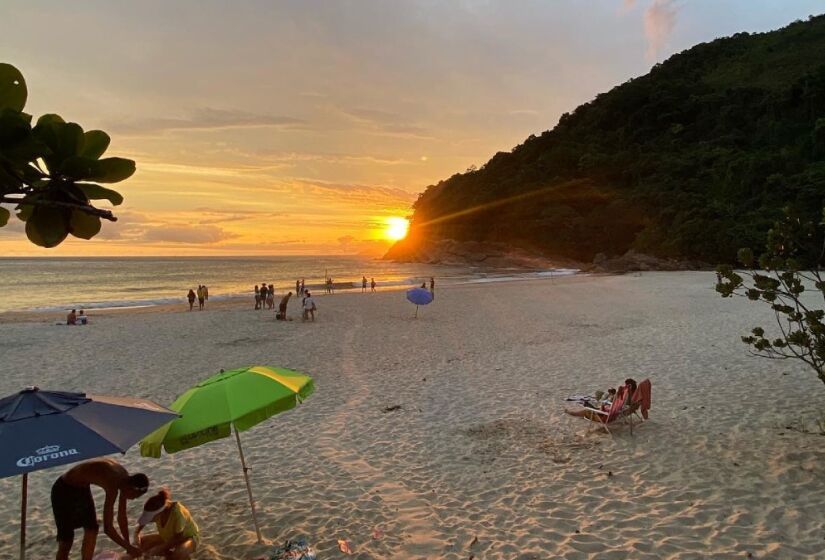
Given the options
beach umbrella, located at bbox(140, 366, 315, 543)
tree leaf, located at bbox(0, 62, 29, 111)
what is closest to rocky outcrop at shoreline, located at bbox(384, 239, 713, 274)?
beach umbrella, located at bbox(140, 366, 315, 543)

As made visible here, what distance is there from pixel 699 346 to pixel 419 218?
364ft

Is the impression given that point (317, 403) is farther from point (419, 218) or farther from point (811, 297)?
point (419, 218)

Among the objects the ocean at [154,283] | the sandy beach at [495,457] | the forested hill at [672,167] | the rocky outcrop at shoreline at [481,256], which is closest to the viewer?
the sandy beach at [495,457]

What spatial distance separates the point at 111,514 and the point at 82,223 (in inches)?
150

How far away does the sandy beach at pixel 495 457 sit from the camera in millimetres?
5223

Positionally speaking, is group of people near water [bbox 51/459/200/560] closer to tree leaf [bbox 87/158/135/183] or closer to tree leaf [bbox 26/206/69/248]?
tree leaf [bbox 26/206/69/248]

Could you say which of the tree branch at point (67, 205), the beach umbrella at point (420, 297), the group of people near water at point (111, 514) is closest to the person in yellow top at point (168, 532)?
the group of people near water at point (111, 514)

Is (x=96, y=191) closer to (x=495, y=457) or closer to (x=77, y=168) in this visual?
(x=77, y=168)

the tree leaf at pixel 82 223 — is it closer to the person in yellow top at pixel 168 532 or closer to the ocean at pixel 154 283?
the person in yellow top at pixel 168 532

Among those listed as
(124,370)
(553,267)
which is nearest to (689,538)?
(124,370)

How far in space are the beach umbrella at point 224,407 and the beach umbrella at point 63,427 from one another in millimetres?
381

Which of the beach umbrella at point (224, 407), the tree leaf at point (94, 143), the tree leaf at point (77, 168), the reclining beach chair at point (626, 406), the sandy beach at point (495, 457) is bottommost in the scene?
the sandy beach at point (495, 457)

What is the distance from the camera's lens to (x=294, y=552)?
4629mm

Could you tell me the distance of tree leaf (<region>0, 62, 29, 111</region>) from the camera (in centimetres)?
150
